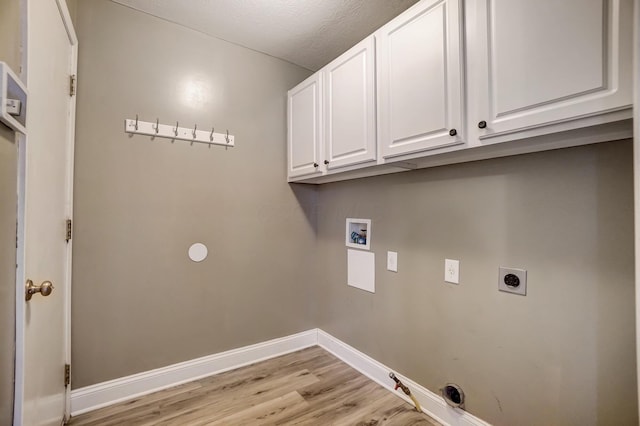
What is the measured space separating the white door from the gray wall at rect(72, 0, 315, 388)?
135 millimetres

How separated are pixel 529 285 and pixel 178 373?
2260 millimetres

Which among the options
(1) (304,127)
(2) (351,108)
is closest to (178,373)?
(1) (304,127)

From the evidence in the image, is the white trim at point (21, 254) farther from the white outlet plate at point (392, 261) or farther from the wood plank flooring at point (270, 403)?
the white outlet plate at point (392, 261)

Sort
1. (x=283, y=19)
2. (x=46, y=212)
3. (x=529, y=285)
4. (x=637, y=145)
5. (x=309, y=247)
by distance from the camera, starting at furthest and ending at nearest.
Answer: (x=309, y=247) < (x=283, y=19) < (x=529, y=285) < (x=46, y=212) < (x=637, y=145)

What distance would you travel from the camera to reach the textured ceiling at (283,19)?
6.03 feet

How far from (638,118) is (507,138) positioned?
0.39 m

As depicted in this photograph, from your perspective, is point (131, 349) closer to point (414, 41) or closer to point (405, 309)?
point (405, 309)

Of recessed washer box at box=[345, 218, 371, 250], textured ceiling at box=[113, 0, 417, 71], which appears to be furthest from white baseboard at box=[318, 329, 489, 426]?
textured ceiling at box=[113, 0, 417, 71]

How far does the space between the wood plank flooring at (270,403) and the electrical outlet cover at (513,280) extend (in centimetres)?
93

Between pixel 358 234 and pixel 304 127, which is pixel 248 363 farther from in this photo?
pixel 304 127

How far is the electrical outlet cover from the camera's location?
138 cm

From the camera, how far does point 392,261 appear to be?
6.64 feet

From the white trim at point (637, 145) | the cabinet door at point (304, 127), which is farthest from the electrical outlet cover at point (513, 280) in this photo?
the cabinet door at point (304, 127)

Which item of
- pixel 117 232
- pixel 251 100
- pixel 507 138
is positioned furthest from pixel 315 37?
pixel 117 232
